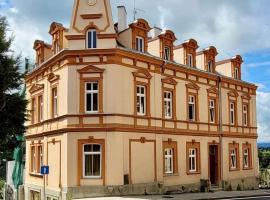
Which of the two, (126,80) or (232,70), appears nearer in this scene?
(126,80)

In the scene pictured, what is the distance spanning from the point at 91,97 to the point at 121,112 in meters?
2.07

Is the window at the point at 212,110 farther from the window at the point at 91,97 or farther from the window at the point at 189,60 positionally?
the window at the point at 91,97

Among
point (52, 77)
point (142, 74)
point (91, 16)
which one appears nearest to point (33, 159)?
point (52, 77)

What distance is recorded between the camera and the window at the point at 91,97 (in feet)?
90.7

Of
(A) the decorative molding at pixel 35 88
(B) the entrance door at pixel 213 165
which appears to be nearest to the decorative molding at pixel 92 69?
(A) the decorative molding at pixel 35 88

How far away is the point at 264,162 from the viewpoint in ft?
203

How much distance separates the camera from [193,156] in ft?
111

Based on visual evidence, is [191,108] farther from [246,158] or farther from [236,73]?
[246,158]

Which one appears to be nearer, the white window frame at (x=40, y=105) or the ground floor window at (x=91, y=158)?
the ground floor window at (x=91, y=158)

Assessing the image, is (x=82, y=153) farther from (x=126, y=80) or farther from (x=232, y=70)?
(x=232, y=70)

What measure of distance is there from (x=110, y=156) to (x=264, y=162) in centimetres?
4015

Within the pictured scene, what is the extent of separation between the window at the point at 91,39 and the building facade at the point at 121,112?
0.06 meters

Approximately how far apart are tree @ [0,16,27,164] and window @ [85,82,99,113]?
5.70 metres

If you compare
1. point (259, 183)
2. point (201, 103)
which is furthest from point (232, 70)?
point (259, 183)
